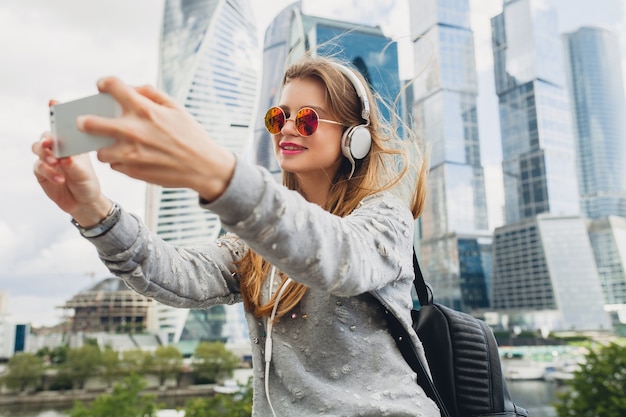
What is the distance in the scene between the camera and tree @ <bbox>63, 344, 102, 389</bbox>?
24.4m

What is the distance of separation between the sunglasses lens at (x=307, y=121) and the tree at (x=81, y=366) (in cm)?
2655

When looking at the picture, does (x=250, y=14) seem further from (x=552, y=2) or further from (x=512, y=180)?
(x=552, y=2)

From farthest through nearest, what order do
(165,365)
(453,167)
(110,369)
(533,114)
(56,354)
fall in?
(533,114), (453,167), (56,354), (165,365), (110,369)

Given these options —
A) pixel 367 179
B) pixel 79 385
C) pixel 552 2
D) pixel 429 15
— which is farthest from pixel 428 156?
pixel 552 2

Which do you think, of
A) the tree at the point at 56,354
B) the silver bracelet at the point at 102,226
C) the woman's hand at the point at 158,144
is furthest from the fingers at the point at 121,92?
the tree at the point at 56,354

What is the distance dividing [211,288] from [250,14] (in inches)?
1085

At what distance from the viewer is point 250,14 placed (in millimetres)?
26422

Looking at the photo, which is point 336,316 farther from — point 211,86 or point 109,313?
point 109,313

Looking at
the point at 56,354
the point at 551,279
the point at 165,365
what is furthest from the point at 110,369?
the point at 551,279

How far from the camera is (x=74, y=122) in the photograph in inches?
16.6

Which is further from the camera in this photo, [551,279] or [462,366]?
[551,279]

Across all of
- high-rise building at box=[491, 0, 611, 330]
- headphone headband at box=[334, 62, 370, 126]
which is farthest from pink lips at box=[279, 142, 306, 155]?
high-rise building at box=[491, 0, 611, 330]

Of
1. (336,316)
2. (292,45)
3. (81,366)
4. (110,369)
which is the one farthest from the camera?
(110,369)

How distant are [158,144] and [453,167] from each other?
4489 centimetres
